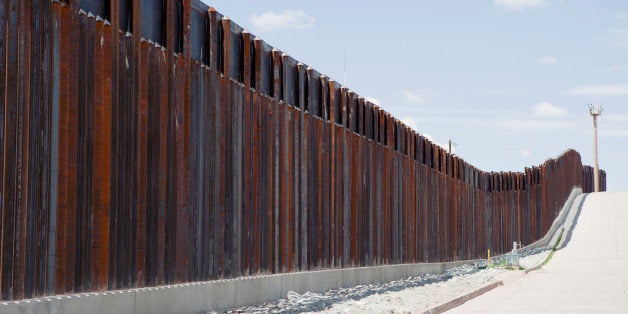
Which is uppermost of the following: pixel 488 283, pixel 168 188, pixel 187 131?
pixel 187 131

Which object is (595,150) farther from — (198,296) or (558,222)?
(198,296)

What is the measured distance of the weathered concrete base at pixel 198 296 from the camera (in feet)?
34.4

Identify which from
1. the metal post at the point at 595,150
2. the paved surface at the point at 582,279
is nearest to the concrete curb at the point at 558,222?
the paved surface at the point at 582,279

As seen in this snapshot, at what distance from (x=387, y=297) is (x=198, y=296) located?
6285 mm

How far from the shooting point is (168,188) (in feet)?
44.3

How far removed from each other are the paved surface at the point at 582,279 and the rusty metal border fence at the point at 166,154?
156 inches

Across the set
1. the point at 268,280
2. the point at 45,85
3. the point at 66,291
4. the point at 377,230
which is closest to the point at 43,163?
the point at 45,85

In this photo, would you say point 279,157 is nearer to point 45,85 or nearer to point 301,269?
point 301,269

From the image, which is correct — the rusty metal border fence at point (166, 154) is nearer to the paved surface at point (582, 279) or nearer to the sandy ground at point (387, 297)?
the sandy ground at point (387, 297)

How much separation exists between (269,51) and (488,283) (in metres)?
10.2

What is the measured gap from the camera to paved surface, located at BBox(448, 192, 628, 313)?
18422 mm

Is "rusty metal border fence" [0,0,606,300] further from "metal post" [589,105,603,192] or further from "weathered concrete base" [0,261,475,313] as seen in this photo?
"metal post" [589,105,603,192]

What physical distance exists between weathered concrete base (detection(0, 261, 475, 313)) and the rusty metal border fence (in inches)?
7.7

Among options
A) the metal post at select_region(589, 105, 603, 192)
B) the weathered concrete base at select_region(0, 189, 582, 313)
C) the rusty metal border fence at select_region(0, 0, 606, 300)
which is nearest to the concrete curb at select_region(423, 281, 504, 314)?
the weathered concrete base at select_region(0, 189, 582, 313)
